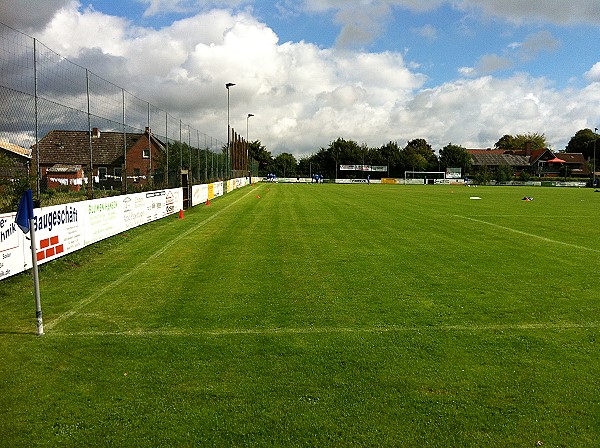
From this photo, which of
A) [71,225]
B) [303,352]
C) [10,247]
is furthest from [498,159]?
[303,352]

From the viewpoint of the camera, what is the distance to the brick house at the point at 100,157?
46.8ft

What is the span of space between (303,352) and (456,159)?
11149cm

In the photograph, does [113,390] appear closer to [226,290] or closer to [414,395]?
[414,395]

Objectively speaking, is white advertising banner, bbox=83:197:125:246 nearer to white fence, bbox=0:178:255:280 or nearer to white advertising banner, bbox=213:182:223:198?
white fence, bbox=0:178:255:280

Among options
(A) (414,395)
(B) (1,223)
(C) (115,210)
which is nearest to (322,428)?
(A) (414,395)

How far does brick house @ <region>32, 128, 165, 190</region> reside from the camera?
14264 mm

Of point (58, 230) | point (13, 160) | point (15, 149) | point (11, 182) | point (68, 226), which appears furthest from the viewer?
point (68, 226)

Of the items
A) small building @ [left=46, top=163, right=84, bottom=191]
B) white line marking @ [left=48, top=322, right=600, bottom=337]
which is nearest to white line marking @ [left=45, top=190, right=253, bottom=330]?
white line marking @ [left=48, top=322, right=600, bottom=337]

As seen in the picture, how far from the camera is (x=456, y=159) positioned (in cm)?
11069

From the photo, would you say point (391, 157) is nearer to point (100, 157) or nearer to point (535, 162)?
point (535, 162)

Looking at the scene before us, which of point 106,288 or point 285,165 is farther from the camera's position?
point 285,165

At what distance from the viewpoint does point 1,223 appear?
8922mm

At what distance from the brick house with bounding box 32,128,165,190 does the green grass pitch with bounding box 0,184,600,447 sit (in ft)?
12.5

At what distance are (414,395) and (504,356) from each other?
1607 millimetres
